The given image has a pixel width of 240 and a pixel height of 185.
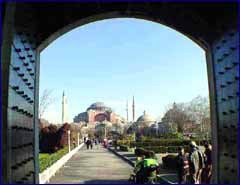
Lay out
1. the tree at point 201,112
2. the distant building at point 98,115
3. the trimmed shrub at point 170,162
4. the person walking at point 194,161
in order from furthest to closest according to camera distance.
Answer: the distant building at point 98,115, the tree at point 201,112, the trimmed shrub at point 170,162, the person walking at point 194,161

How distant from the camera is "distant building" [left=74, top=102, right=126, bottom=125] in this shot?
387ft

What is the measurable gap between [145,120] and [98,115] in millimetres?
26514

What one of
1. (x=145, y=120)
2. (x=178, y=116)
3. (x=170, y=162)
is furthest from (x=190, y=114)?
(x=170, y=162)

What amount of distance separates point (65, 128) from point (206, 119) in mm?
24325

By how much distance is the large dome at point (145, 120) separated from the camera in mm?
89875

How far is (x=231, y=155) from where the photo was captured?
235 inches

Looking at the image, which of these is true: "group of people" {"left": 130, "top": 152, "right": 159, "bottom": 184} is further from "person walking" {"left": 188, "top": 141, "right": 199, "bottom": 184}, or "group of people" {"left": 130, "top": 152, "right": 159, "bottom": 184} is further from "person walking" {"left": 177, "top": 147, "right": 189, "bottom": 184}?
"person walking" {"left": 188, "top": 141, "right": 199, "bottom": 184}

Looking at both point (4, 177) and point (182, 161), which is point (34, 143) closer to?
point (4, 177)

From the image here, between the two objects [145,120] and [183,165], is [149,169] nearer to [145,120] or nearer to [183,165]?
[183,165]

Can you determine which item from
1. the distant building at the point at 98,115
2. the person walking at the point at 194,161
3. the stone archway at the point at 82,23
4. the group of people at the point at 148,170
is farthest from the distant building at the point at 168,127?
the stone archway at the point at 82,23

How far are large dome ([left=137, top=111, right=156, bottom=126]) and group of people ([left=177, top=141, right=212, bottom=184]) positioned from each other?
261 feet

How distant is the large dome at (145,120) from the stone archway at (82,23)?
83010 millimetres

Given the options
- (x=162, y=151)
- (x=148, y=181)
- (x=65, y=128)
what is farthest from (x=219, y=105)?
(x=65, y=128)

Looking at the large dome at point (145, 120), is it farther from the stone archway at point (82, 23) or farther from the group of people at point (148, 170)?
the stone archway at point (82, 23)
